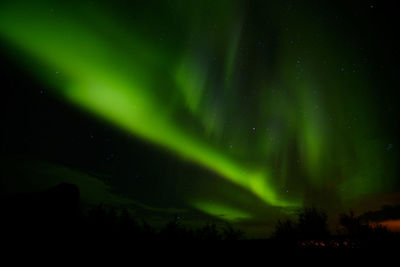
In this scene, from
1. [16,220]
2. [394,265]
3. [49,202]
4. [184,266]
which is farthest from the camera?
[49,202]

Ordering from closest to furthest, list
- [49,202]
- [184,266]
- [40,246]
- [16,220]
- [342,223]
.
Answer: [184,266] < [40,246] < [16,220] < [49,202] < [342,223]

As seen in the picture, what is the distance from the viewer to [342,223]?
8.83 m

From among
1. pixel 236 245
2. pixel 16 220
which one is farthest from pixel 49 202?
pixel 236 245

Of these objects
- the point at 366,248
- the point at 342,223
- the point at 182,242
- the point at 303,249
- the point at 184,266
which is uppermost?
the point at 342,223

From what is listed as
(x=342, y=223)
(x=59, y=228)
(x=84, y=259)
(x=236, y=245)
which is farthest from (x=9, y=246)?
(x=342, y=223)

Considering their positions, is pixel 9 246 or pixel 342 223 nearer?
pixel 9 246

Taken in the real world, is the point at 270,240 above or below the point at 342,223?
below

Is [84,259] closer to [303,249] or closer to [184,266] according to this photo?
[184,266]

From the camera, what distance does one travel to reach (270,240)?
274 inches

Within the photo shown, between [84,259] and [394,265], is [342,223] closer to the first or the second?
[394,265]

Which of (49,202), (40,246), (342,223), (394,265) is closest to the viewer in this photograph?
(394,265)

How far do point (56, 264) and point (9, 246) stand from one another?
1.58 metres

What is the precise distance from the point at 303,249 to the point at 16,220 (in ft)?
30.2

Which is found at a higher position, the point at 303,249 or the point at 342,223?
the point at 342,223
